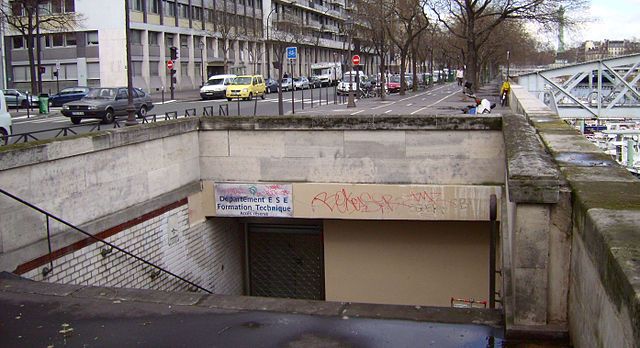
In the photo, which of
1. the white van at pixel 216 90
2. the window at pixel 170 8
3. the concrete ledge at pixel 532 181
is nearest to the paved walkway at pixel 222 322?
the concrete ledge at pixel 532 181

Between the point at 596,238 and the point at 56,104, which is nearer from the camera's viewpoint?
the point at 596,238

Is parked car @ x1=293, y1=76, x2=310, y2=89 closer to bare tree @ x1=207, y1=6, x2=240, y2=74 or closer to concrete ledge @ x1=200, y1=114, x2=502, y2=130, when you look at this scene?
bare tree @ x1=207, y1=6, x2=240, y2=74

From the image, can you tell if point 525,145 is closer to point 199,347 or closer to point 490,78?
point 199,347

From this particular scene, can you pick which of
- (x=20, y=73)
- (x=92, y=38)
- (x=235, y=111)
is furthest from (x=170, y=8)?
(x=235, y=111)

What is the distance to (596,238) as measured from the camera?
399 centimetres

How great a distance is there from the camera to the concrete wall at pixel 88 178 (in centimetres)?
920

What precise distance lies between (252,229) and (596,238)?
43.3 feet

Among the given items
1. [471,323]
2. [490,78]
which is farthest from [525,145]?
[490,78]

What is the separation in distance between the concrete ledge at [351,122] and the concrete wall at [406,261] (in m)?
2.38

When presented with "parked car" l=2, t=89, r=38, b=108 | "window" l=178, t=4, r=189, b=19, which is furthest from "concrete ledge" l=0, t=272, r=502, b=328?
"window" l=178, t=4, r=189, b=19

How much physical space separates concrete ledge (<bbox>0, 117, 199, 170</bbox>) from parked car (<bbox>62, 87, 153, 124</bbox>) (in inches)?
532

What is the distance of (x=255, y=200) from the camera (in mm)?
15000

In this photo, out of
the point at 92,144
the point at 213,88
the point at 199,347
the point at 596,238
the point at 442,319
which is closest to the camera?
the point at 596,238

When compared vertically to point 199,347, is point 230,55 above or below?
above
